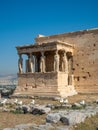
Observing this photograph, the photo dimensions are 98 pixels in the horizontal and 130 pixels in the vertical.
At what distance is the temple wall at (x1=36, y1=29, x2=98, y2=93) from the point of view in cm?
2742

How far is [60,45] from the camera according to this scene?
26.8 m

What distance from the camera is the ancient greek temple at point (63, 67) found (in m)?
26.3

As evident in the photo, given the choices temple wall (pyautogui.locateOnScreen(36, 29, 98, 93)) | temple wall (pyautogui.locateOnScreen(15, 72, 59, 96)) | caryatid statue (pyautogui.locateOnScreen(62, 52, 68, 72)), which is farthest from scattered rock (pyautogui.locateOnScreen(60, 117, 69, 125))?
caryatid statue (pyautogui.locateOnScreen(62, 52, 68, 72))

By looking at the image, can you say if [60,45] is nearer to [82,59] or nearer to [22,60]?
[82,59]

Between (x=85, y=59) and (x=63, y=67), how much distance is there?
8.15 ft

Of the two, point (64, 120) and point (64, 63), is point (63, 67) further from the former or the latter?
point (64, 120)

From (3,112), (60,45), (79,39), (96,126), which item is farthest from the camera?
(79,39)

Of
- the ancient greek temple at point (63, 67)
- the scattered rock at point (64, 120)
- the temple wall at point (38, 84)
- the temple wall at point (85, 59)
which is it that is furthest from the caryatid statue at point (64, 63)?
the scattered rock at point (64, 120)

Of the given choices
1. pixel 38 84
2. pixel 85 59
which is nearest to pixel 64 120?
pixel 38 84

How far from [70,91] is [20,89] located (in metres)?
5.36

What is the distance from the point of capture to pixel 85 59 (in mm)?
27984

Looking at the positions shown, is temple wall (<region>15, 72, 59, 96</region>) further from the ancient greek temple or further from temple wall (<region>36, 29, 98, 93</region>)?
temple wall (<region>36, 29, 98, 93</region>)

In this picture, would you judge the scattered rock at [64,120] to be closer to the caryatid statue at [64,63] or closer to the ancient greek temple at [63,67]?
the ancient greek temple at [63,67]

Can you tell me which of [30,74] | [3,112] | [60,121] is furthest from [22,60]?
[60,121]
